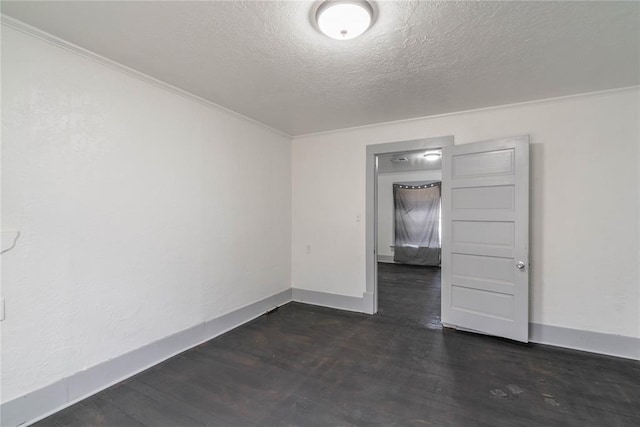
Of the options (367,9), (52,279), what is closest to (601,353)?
(367,9)

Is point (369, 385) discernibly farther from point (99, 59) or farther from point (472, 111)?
point (99, 59)

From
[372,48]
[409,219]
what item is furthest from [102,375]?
[409,219]

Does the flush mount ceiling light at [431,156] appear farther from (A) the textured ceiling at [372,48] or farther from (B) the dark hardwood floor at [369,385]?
(B) the dark hardwood floor at [369,385]

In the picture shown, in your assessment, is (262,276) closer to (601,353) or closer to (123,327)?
(123,327)

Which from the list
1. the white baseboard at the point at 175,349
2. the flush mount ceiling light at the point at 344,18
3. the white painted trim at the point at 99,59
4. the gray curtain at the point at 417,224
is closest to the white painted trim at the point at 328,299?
the white baseboard at the point at 175,349

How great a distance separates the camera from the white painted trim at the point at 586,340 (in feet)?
8.67

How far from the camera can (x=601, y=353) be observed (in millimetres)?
2729

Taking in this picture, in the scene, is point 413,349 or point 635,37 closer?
point 635,37

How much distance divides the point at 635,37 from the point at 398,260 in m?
6.32

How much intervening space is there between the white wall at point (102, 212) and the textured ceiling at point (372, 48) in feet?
1.01

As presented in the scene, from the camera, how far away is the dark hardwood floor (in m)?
1.89

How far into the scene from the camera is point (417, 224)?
7.54 metres

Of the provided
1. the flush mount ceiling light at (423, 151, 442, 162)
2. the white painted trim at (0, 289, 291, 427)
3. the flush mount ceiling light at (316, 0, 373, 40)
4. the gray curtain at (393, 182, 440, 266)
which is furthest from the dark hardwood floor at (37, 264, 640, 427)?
the gray curtain at (393, 182, 440, 266)

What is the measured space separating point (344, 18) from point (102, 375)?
9.96ft
